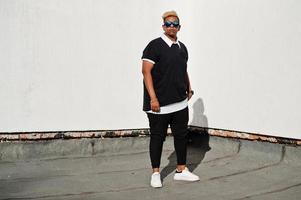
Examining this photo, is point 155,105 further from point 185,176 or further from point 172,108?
point 185,176

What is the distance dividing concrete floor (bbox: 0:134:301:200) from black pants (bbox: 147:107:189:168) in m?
0.36

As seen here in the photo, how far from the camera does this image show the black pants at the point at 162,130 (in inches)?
135

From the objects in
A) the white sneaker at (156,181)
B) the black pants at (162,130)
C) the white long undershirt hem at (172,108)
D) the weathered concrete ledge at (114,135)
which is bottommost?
the white sneaker at (156,181)

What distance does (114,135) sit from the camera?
4.88 metres

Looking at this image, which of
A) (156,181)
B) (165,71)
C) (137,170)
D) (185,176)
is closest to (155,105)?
(165,71)

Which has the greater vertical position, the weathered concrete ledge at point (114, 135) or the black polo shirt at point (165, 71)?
the black polo shirt at point (165, 71)

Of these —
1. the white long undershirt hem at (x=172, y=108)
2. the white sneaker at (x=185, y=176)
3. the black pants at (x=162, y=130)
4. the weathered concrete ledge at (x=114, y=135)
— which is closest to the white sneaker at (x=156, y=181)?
the black pants at (x=162, y=130)

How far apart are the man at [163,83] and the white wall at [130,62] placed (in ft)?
4.74

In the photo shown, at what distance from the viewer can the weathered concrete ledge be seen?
4322mm

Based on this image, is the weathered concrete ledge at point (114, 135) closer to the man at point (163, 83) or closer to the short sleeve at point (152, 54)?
the man at point (163, 83)

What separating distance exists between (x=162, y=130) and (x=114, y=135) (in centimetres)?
159

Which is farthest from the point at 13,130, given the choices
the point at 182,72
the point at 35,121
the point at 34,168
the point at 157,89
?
the point at 182,72

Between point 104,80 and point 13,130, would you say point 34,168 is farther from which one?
point 104,80

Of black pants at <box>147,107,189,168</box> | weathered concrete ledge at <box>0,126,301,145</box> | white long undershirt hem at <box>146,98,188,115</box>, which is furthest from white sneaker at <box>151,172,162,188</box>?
weathered concrete ledge at <box>0,126,301,145</box>
